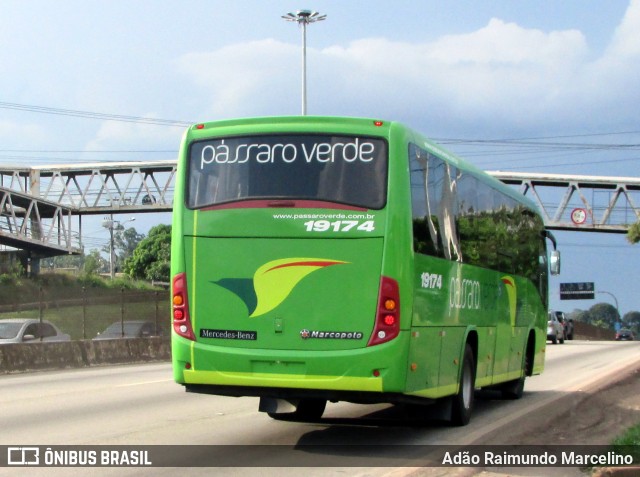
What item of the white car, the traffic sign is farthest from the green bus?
the traffic sign

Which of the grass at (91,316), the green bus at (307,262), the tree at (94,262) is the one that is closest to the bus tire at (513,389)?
the green bus at (307,262)

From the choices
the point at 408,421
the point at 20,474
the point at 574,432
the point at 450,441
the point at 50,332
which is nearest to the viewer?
→ the point at 20,474

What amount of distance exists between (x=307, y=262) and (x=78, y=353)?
1741 centimetres

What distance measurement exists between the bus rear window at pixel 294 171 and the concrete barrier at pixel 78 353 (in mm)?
14112

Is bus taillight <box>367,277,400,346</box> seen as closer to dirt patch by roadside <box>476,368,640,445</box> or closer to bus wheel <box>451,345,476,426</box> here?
dirt patch by roadside <box>476,368,640,445</box>

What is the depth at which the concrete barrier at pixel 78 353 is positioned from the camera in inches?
933

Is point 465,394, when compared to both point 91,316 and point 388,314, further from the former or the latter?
point 91,316

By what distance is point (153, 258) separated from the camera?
10238 cm

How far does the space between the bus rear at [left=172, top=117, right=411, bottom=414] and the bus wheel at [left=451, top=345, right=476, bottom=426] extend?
9.24ft

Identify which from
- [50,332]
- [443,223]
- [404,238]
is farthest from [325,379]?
[50,332]

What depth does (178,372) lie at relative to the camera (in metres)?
10.8

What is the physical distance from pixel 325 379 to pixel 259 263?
1.43 meters

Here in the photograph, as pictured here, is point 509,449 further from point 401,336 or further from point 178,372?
point 178,372

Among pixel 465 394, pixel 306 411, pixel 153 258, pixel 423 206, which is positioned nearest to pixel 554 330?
pixel 465 394
